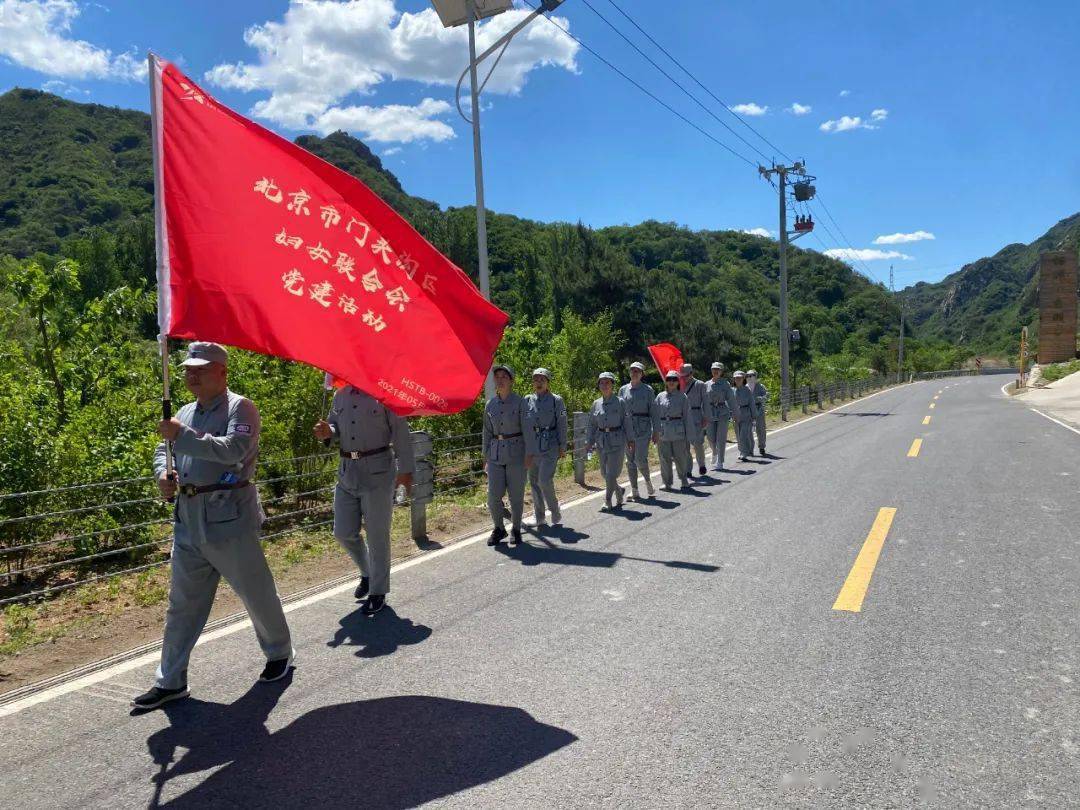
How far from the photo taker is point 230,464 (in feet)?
13.1

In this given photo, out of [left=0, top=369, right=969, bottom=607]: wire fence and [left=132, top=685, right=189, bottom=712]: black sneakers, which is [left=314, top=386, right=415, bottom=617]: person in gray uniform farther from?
[left=132, top=685, right=189, bottom=712]: black sneakers

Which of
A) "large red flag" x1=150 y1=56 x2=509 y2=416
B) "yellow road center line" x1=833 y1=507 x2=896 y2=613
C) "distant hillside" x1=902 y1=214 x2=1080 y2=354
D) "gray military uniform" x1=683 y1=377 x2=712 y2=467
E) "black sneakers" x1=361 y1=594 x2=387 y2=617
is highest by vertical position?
"distant hillside" x1=902 y1=214 x2=1080 y2=354

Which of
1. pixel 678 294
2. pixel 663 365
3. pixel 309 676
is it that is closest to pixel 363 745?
pixel 309 676

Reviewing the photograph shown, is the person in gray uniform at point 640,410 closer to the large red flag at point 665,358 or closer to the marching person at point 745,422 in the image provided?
the large red flag at point 665,358

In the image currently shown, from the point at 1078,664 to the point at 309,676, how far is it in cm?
434

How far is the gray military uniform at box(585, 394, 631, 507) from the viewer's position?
393 inches

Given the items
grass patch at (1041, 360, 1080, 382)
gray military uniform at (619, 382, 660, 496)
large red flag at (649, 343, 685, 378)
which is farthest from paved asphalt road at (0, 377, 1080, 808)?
grass patch at (1041, 360, 1080, 382)

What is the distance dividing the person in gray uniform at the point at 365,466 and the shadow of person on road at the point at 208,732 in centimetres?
173

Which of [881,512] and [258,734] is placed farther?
[881,512]

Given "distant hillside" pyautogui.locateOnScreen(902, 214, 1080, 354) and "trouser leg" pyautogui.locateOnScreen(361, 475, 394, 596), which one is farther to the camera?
"distant hillside" pyautogui.locateOnScreen(902, 214, 1080, 354)

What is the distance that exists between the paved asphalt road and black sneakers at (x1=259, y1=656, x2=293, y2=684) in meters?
0.09

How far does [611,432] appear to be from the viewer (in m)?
10.1

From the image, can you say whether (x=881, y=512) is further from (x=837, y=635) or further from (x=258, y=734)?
(x=258, y=734)

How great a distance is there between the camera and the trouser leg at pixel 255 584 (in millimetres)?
4086
